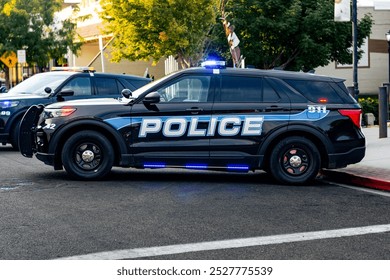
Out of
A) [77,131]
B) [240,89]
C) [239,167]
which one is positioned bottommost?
[239,167]

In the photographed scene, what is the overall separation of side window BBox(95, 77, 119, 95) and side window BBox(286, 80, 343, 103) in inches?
251

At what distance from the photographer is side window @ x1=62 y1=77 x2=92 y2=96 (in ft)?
53.8

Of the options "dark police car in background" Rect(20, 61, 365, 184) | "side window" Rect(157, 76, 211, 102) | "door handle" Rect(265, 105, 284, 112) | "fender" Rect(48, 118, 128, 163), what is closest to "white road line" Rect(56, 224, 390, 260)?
"dark police car in background" Rect(20, 61, 365, 184)

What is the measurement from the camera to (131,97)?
442 inches

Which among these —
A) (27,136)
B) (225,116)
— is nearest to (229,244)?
(225,116)

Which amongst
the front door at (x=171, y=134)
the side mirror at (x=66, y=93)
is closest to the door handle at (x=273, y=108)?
the front door at (x=171, y=134)

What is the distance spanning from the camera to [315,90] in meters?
11.2

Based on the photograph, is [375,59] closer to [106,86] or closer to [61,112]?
[106,86]

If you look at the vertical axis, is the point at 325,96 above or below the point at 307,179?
above

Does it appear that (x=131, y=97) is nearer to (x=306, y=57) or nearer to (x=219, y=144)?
(x=219, y=144)

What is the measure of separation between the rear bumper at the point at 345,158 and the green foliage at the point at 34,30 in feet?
101

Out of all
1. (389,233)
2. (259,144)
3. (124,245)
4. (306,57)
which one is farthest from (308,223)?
(306,57)

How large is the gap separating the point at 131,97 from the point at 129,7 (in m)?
16.3

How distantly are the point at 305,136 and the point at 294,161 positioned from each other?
41 centimetres
